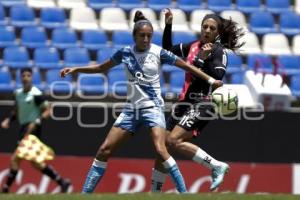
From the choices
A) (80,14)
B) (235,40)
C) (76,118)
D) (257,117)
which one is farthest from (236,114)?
(80,14)

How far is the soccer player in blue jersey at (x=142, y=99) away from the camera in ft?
27.4

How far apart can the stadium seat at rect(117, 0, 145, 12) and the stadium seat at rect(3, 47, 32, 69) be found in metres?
2.69

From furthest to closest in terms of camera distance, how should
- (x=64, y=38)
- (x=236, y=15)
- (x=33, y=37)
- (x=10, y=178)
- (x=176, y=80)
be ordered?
(x=236, y=15), (x=64, y=38), (x=33, y=37), (x=176, y=80), (x=10, y=178)

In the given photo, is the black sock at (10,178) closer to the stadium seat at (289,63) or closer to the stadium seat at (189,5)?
the stadium seat at (289,63)

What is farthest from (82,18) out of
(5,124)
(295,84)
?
(5,124)

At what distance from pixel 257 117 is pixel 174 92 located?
6.09 ft

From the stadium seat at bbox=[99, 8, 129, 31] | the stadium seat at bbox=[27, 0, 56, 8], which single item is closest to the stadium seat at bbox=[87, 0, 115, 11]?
the stadium seat at bbox=[99, 8, 129, 31]

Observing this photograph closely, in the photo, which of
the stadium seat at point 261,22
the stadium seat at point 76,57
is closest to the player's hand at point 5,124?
the stadium seat at point 76,57

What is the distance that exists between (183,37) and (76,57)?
2.26 metres

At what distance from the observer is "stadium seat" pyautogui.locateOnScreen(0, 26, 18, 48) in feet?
51.2

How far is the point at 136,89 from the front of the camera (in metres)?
8.48

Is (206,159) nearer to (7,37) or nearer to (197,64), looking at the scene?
(197,64)

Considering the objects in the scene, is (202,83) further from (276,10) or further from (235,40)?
(276,10)

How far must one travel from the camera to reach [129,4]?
17141mm
